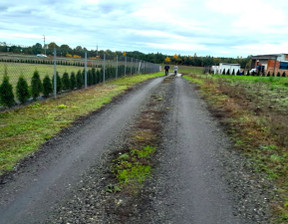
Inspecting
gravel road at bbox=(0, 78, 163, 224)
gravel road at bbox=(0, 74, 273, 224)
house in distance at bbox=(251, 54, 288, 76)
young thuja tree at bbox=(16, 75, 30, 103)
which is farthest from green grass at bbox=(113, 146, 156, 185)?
house in distance at bbox=(251, 54, 288, 76)

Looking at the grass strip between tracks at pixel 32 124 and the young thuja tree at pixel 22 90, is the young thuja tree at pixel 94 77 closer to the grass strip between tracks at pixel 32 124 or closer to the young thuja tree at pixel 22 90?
the grass strip between tracks at pixel 32 124

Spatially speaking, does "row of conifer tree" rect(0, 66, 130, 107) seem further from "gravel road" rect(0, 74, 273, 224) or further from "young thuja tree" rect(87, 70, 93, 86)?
"gravel road" rect(0, 74, 273, 224)

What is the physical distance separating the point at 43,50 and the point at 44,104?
11.5 ft

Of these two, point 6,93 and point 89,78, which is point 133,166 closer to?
point 6,93

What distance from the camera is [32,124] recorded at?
7.35 metres

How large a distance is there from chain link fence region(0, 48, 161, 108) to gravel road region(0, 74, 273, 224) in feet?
15.0

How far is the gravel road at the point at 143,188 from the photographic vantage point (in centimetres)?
329

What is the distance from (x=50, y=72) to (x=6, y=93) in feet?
13.1

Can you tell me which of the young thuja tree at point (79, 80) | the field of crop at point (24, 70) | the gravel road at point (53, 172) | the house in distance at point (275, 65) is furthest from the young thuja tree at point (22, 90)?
the house in distance at point (275, 65)

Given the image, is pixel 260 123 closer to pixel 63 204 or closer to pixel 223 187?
pixel 223 187

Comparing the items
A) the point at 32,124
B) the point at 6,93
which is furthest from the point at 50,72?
the point at 32,124

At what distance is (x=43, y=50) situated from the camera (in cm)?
1270

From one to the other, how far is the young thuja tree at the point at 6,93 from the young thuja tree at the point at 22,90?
2.23ft

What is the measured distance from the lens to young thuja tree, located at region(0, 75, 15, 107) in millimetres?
9125
